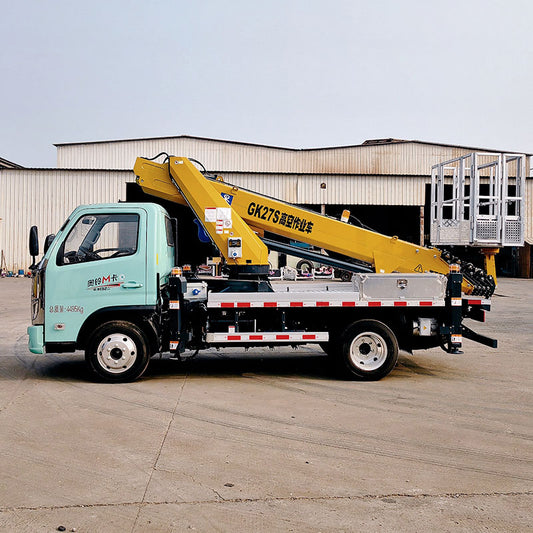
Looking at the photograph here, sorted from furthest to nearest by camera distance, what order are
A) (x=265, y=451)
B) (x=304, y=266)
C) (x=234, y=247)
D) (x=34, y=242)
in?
(x=304, y=266) < (x=234, y=247) < (x=34, y=242) < (x=265, y=451)

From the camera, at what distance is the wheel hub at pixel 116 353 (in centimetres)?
770

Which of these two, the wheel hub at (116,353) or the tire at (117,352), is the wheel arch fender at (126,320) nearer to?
the tire at (117,352)

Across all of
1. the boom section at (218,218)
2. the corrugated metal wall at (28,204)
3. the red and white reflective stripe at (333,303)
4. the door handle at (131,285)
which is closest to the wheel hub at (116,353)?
the door handle at (131,285)

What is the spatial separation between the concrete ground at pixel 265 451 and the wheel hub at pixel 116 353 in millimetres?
273

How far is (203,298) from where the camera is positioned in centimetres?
803

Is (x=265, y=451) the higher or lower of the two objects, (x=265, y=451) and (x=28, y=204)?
the lower

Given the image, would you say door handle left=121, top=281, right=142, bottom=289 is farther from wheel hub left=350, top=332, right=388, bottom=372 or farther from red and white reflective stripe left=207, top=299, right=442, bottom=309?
wheel hub left=350, top=332, right=388, bottom=372

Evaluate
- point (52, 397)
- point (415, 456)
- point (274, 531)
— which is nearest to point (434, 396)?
point (415, 456)

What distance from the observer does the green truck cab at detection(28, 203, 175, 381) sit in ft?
25.3

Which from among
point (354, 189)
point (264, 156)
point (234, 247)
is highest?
point (264, 156)

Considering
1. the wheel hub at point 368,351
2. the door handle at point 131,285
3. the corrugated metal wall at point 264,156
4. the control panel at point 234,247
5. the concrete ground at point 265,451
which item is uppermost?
the corrugated metal wall at point 264,156

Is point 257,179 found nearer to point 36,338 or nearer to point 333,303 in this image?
point 333,303

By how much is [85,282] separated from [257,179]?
26.9 m

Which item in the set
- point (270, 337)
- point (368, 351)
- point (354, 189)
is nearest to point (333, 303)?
point (368, 351)
